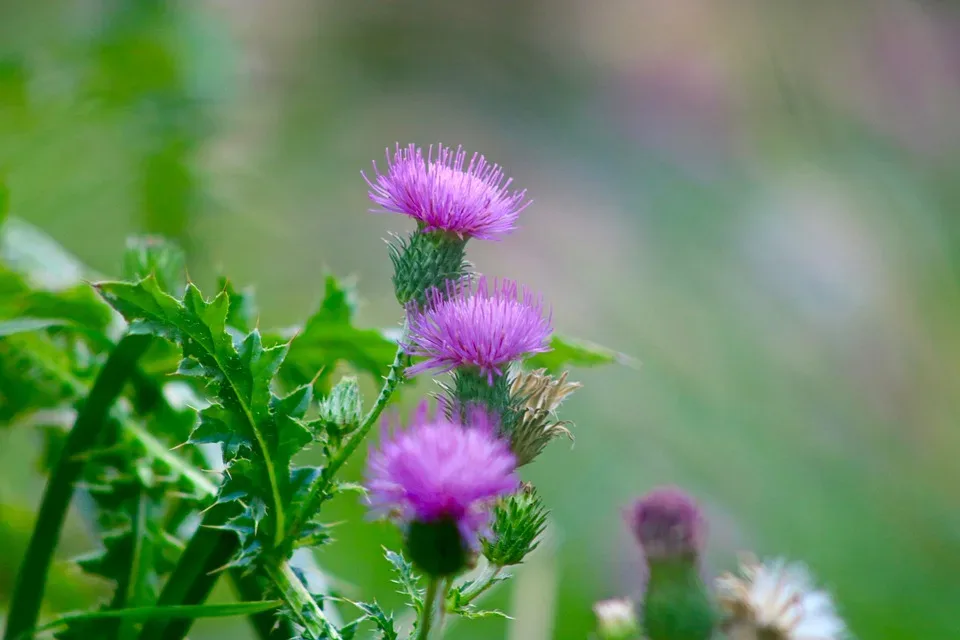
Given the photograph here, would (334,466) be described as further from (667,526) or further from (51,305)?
(51,305)

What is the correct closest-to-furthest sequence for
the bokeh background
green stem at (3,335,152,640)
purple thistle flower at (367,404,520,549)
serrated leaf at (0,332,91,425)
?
purple thistle flower at (367,404,520,549)
green stem at (3,335,152,640)
serrated leaf at (0,332,91,425)
the bokeh background

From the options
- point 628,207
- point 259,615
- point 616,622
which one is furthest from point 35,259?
point 628,207

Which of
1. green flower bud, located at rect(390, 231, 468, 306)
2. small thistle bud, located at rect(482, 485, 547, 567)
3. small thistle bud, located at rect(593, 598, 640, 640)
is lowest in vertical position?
small thistle bud, located at rect(593, 598, 640, 640)

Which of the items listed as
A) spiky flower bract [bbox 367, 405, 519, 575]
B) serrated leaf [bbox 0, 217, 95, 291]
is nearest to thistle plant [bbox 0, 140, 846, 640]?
spiky flower bract [bbox 367, 405, 519, 575]

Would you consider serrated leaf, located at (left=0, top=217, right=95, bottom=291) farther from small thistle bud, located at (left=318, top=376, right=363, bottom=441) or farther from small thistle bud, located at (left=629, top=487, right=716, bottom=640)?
small thistle bud, located at (left=629, top=487, right=716, bottom=640)

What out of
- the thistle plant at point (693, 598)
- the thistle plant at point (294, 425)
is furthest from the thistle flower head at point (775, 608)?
the thistle plant at point (294, 425)
